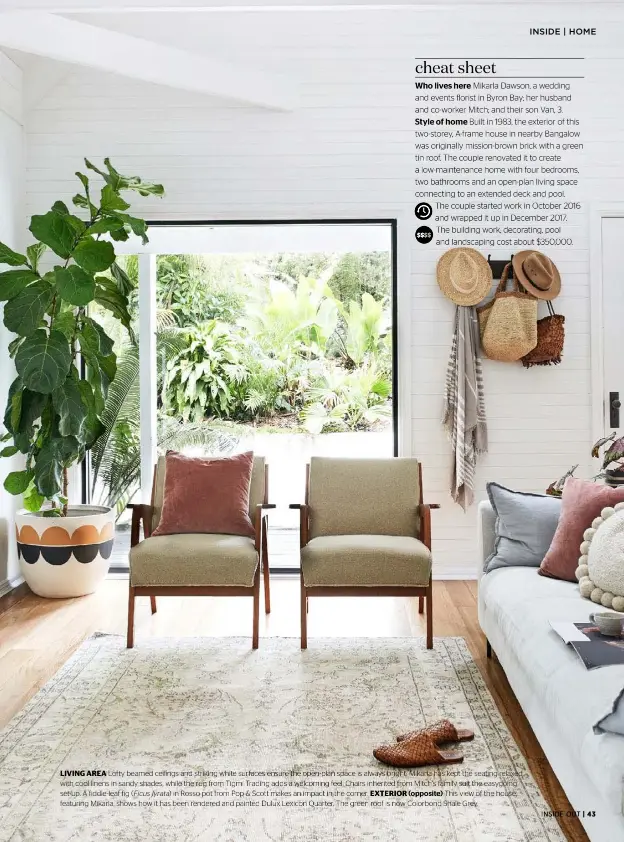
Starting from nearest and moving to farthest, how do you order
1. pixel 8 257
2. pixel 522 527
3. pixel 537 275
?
pixel 522 527, pixel 8 257, pixel 537 275

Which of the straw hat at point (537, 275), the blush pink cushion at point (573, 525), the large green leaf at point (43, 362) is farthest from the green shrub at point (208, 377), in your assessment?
the blush pink cushion at point (573, 525)

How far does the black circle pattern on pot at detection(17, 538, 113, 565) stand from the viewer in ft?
14.7

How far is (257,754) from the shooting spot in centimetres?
260

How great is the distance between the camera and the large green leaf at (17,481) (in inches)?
170

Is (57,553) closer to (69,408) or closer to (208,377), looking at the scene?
(69,408)

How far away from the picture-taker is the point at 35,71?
4.97m

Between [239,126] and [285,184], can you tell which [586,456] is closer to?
[285,184]

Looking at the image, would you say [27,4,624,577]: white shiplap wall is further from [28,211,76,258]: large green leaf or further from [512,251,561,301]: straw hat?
[28,211,76,258]: large green leaf

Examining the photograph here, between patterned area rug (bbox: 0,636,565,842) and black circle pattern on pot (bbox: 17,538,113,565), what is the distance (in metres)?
0.98

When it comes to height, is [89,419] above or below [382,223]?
below

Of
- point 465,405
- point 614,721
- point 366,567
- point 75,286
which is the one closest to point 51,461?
point 75,286

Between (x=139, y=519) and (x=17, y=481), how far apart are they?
A: 2.62 feet

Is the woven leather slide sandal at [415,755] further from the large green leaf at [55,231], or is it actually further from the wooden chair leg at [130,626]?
the large green leaf at [55,231]

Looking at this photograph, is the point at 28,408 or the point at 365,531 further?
the point at 28,408
